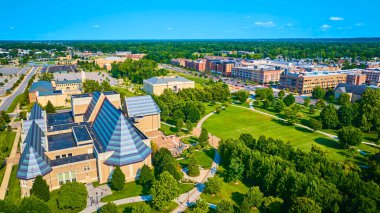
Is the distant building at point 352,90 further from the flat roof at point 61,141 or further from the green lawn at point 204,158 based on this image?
the flat roof at point 61,141

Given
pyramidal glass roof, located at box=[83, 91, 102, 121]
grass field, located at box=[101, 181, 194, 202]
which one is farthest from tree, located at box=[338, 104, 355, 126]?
pyramidal glass roof, located at box=[83, 91, 102, 121]

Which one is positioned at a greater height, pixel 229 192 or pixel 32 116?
pixel 32 116

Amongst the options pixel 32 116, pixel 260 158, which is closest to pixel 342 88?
pixel 260 158

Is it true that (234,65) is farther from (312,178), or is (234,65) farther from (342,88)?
(312,178)

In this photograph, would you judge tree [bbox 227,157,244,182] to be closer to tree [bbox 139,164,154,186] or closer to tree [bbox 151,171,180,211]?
tree [bbox 151,171,180,211]

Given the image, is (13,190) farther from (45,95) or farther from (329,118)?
(329,118)

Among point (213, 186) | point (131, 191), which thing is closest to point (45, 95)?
point (131, 191)

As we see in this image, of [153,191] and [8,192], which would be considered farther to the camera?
[8,192]

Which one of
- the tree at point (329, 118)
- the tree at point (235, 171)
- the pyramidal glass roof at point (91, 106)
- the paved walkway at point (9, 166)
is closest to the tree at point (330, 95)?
the tree at point (329, 118)
